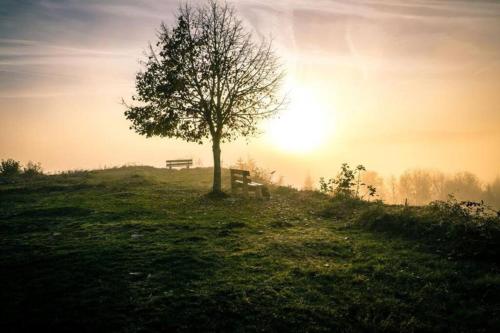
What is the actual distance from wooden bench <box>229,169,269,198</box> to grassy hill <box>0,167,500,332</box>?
19.5 feet

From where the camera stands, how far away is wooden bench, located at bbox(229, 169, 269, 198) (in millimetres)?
19203

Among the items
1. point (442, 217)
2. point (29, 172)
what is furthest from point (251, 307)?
point (29, 172)

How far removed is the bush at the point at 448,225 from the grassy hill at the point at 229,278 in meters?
0.48

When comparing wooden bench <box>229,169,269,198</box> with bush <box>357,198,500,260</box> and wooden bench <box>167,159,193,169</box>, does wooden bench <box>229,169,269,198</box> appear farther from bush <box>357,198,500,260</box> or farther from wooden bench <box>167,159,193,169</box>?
wooden bench <box>167,159,193,169</box>

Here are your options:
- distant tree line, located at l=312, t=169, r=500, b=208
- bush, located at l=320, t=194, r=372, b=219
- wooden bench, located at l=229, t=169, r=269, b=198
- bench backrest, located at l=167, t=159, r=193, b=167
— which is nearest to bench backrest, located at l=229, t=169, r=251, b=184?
wooden bench, located at l=229, t=169, r=269, b=198

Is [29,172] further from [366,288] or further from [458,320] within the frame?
[458,320]

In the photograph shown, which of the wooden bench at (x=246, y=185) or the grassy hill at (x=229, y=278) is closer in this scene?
the grassy hill at (x=229, y=278)

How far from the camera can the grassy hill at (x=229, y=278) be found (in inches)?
230

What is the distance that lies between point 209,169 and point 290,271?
30588 mm

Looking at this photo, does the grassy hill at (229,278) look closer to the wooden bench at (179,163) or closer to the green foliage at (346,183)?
the green foliage at (346,183)

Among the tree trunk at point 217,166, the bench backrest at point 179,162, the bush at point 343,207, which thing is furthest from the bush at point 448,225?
the bench backrest at point 179,162

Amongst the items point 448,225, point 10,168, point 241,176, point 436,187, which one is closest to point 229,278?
point 448,225

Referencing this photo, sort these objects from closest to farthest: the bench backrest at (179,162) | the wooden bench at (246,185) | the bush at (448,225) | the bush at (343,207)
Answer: the bush at (448,225) < the bush at (343,207) < the wooden bench at (246,185) < the bench backrest at (179,162)

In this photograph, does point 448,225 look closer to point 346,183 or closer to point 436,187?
point 346,183
